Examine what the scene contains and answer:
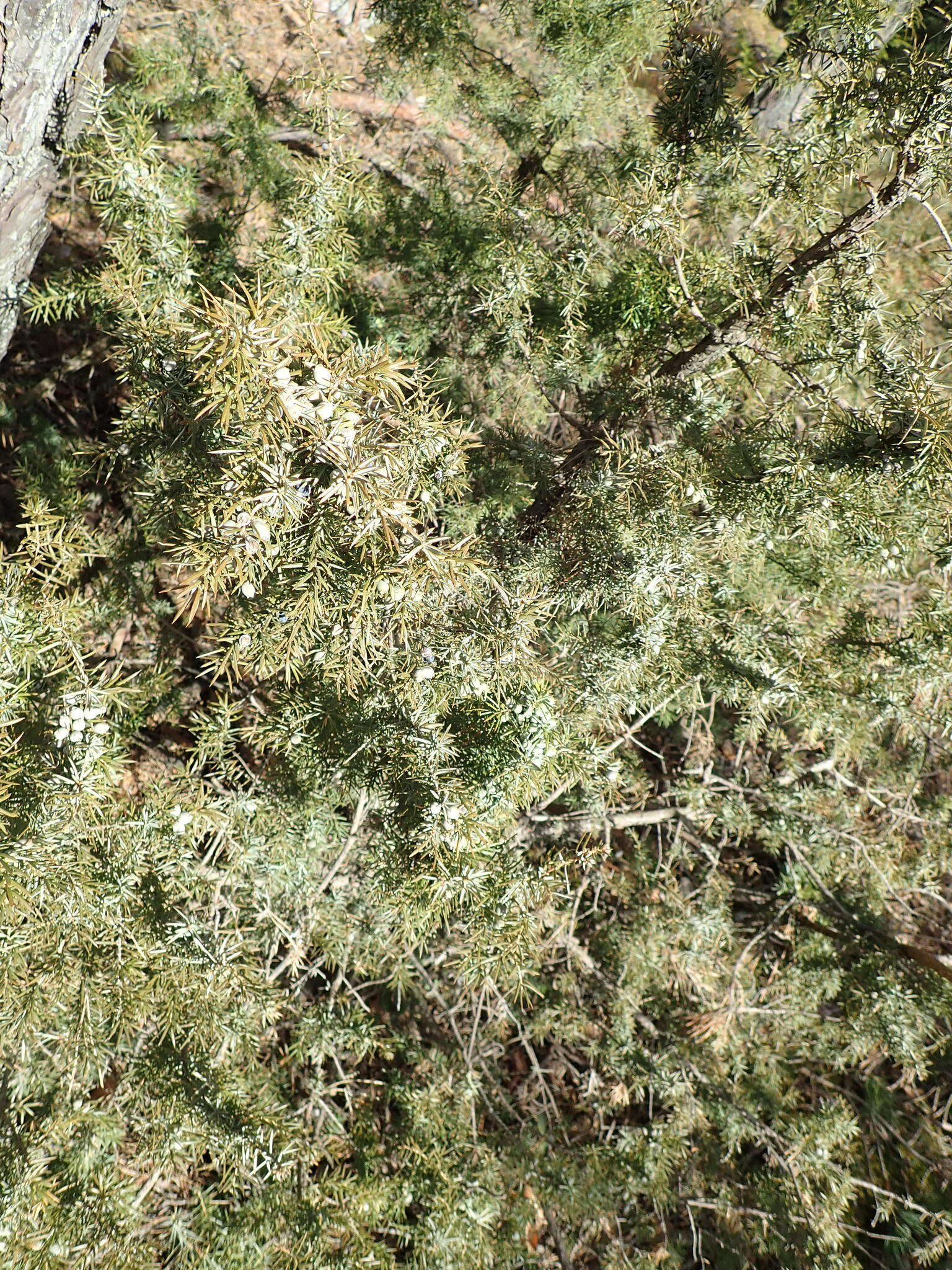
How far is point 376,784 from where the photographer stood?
6.46ft

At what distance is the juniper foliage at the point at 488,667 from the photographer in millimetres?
1741

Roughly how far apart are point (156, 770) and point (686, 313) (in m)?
2.41

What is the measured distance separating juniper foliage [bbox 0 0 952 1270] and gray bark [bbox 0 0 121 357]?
15 centimetres

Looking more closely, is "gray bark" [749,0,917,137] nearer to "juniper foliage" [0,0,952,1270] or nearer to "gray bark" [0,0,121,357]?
"juniper foliage" [0,0,952,1270]

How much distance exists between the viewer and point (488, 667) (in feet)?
5.70

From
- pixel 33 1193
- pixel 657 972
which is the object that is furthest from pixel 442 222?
pixel 33 1193

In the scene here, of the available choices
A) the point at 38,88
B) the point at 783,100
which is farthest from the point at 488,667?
the point at 783,100

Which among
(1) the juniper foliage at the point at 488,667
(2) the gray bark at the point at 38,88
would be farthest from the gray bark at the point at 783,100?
(2) the gray bark at the point at 38,88

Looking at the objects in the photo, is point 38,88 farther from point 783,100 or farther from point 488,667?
point 783,100

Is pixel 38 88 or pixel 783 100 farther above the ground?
pixel 783 100

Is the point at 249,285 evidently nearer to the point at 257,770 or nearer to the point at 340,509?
the point at 340,509

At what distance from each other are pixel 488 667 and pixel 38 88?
1.92 meters

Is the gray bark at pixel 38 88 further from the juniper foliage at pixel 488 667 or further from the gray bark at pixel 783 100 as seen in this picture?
the gray bark at pixel 783 100

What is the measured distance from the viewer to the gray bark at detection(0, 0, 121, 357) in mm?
1857
